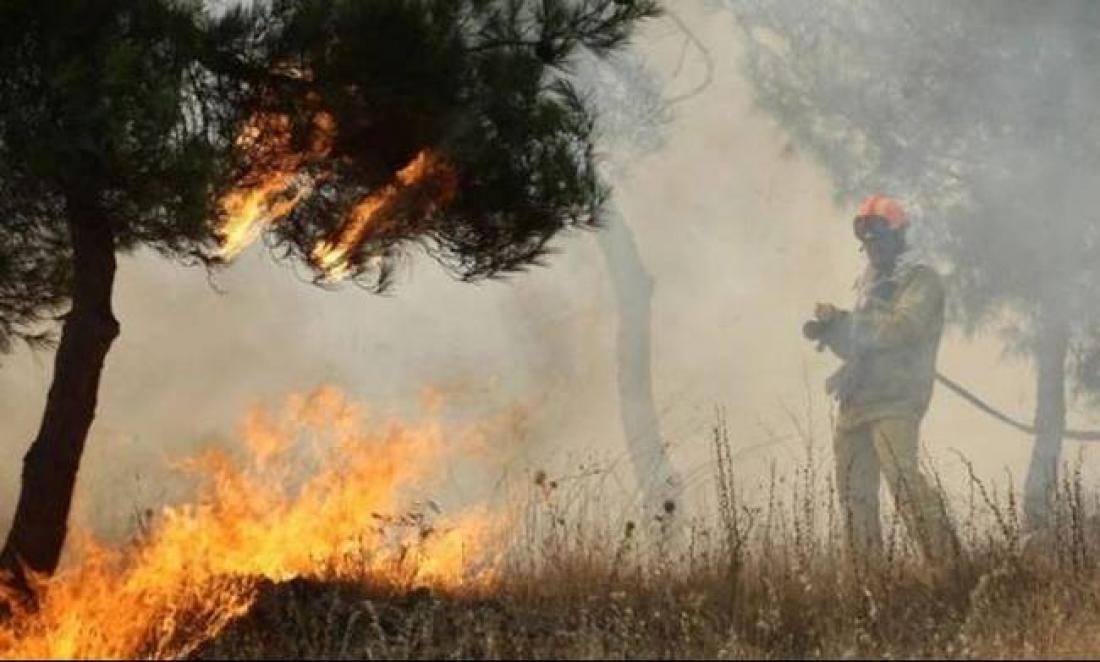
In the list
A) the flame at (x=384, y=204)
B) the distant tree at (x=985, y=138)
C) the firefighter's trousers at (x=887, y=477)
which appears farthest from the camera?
the distant tree at (x=985, y=138)

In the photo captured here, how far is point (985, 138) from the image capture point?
11891 mm

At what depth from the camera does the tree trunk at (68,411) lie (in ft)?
17.0

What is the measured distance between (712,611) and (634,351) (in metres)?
9.79

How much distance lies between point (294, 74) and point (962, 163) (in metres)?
8.84

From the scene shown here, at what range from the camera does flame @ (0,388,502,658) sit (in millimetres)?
4781

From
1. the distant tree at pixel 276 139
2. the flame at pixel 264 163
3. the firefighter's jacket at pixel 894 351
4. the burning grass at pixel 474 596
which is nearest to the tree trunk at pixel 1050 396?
the firefighter's jacket at pixel 894 351

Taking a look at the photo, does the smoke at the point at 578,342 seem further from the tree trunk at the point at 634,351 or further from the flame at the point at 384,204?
the flame at the point at 384,204

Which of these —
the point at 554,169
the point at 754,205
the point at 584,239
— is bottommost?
the point at 554,169

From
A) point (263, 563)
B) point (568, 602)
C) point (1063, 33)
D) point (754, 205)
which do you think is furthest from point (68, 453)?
point (754, 205)

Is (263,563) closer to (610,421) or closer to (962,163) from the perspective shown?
(962,163)

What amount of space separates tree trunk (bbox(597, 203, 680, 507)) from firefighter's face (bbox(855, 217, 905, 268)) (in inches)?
244

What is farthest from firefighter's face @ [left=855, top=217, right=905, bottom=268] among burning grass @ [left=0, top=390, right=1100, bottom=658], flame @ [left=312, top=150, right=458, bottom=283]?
Result: flame @ [left=312, top=150, right=458, bottom=283]

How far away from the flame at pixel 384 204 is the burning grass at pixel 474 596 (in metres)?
1.02

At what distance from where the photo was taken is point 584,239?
18312mm
